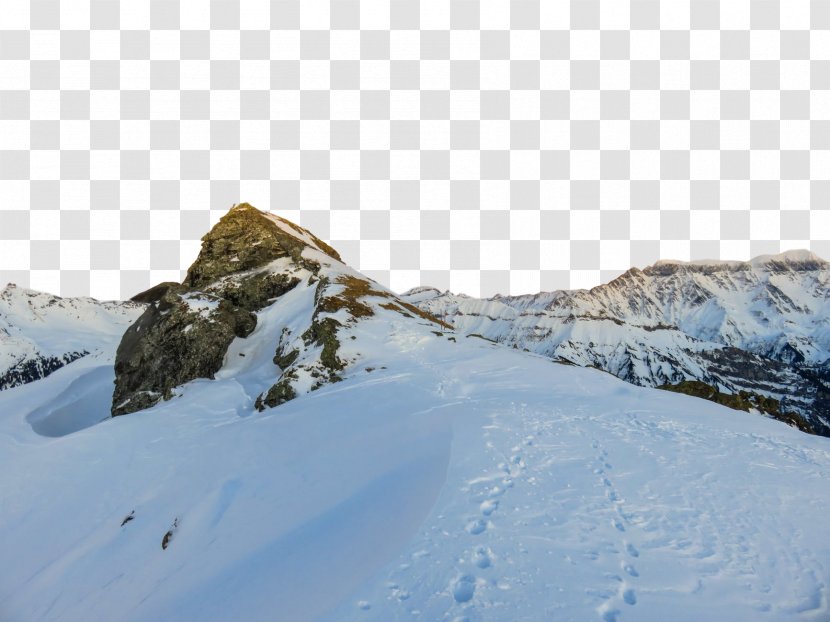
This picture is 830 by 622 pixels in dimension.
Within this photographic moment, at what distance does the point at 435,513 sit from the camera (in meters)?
7.46

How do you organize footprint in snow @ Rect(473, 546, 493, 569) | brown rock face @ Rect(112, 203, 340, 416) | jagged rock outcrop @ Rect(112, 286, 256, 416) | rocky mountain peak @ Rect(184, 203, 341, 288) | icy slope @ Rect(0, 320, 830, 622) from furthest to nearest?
1. rocky mountain peak @ Rect(184, 203, 341, 288)
2. brown rock face @ Rect(112, 203, 340, 416)
3. jagged rock outcrop @ Rect(112, 286, 256, 416)
4. footprint in snow @ Rect(473, 546, 493, 569)
5. icy slope @ Rect(0, 320, 830, 622)

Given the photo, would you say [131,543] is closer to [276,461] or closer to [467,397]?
[276,461]

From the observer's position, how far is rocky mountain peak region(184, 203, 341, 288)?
40344 mm

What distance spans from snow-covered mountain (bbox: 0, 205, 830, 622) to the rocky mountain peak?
21.6 meters

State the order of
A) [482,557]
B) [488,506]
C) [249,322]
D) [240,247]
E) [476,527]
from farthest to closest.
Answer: [240,247], [249,322], [488,506], [476,527], [482,557]

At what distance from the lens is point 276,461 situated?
469 inches

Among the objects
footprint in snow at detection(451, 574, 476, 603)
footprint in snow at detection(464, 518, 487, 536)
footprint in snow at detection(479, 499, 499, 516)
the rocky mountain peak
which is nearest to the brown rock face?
the rocky mountain peak

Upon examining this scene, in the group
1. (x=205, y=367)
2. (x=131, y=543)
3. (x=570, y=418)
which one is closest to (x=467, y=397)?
(x=570, y=418)

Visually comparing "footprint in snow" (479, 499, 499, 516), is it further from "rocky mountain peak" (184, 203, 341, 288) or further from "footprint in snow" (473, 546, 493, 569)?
"rocky mountain peak" (184, 203, 341, 288)

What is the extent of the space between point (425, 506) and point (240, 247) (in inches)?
1618

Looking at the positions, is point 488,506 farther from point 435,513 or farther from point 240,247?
point 240,247

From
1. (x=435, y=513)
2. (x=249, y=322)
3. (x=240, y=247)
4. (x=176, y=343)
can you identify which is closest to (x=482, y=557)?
(x=435, y=513)

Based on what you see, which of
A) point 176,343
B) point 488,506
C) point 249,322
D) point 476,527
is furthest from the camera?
point 249,322

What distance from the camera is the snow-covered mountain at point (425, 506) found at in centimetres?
588
